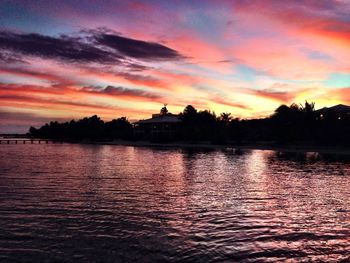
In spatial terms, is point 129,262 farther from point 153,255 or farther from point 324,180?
point 324,180

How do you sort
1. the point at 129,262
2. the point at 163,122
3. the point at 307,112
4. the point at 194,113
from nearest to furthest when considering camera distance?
the point at 129,262 → the point at 307,112 → the point at 194,113 → the point at 163,122

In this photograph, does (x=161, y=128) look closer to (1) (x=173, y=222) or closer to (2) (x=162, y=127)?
(2) (x=162, y=127)

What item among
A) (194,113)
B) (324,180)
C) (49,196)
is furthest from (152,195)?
(194,113)

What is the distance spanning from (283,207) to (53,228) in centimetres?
1112

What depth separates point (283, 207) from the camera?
18.8 meters

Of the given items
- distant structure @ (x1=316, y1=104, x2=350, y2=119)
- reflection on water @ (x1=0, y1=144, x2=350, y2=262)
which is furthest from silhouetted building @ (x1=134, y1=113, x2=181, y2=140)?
reflection on water @ (x1=0, y1=144, x2=350, y2=262)

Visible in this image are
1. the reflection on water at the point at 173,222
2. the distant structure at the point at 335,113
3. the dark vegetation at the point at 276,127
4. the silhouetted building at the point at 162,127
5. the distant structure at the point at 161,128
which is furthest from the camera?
the silhouetted building at the point at 162,127

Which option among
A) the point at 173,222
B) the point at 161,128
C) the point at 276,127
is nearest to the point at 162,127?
the point at 161,128

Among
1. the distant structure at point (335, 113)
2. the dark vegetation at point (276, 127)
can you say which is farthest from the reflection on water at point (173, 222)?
the distant structure at point (335, 113)

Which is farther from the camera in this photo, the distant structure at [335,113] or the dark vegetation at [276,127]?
the distant structure at [335,113]

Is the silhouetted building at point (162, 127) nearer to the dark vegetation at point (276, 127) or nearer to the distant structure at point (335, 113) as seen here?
the dark vegetation at point (276, 127)

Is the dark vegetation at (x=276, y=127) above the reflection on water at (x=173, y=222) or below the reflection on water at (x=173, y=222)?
above

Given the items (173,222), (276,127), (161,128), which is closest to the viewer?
(173,222)

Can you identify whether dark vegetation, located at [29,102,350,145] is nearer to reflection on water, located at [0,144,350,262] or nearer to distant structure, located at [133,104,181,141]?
distant structure, located at [133,104,181,141]
